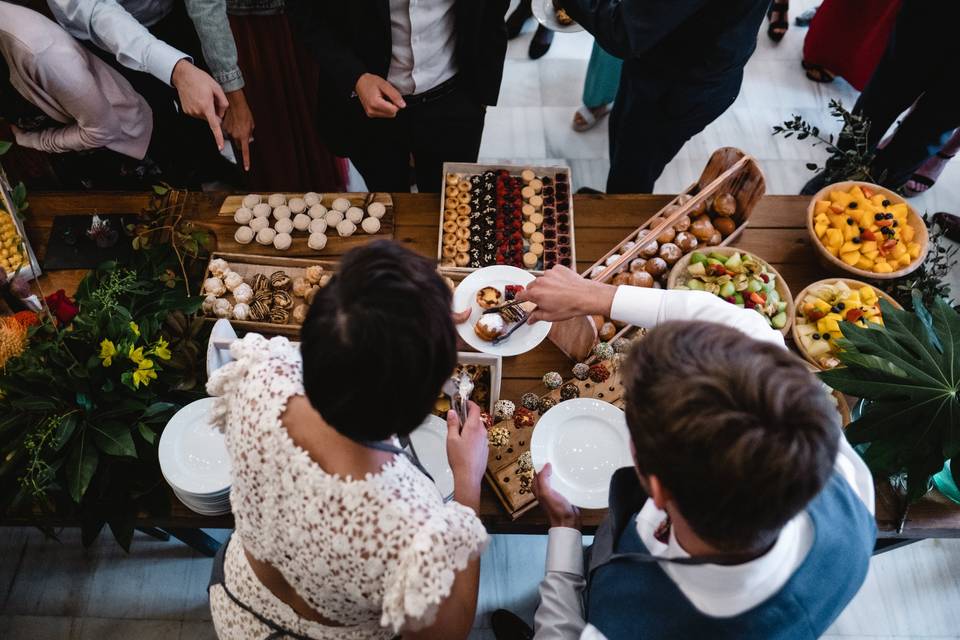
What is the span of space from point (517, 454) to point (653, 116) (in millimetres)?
1499

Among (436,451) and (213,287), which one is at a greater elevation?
(213,287)

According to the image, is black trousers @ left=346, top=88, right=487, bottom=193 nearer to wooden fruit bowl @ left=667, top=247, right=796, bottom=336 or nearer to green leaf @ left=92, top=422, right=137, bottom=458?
wooden fruit bowl @ left=667, top=247, right=796, bottom=336

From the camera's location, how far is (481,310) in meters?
1.82

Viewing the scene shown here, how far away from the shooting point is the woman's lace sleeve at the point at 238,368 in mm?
1202

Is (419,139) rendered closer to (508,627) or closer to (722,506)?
(508,627)

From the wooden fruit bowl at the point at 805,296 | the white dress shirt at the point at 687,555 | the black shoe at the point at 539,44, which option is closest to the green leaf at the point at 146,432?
the white dress shirt at the point at 687,555

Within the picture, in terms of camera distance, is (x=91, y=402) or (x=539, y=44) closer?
(x=91, y=402)

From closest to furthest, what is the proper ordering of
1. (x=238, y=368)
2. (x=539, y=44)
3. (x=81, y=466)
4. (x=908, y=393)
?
(x=238, y=368)
(x=908, y=393)
(x=81, y=466)
(x=539, y=44)

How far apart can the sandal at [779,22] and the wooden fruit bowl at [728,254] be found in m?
2.99

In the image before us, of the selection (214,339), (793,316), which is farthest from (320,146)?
(793,316)

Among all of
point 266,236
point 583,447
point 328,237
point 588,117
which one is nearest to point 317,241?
point 328,237

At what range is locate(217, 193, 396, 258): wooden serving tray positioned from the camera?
2096mm

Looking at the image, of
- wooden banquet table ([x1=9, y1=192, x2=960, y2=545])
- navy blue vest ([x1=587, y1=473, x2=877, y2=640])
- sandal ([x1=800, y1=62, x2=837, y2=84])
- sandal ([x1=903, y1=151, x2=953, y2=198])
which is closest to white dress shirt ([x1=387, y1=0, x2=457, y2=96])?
wooden banquet table ([x1=9, y1=192, x2=960, y2=545])

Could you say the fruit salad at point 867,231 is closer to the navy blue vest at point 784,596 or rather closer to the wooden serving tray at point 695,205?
the wooden serving tray at point 695,205
